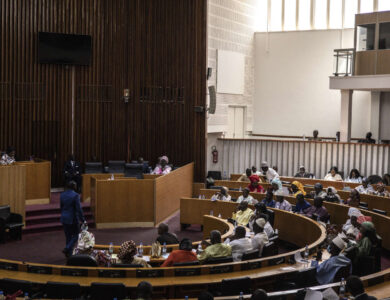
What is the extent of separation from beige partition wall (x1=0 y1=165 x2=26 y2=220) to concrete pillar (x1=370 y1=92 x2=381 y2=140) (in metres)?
13.3

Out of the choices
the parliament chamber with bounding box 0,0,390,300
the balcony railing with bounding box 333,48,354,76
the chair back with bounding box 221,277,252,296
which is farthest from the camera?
the balcony railing with bounding box 333,48,354,76

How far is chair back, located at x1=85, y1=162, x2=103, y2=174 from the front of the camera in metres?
15.7

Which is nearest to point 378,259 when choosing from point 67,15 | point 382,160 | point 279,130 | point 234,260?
point 234,260

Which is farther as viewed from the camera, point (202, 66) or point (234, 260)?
point (202, 66)

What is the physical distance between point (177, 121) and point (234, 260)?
9.87 m

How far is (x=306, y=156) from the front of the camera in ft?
59.6

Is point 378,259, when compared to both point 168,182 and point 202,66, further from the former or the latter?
point 202,66

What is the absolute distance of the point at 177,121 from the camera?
17.5 m

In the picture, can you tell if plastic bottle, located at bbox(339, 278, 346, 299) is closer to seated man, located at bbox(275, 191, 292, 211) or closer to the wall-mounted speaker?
seated man, located at bbox(275, 191, 292, 211)

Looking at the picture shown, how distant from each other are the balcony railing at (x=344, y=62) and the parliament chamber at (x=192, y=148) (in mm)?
84

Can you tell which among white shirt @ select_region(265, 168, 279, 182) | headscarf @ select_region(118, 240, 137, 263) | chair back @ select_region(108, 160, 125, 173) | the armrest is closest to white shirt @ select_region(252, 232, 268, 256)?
headscarf @ select_region(118, 240, 137, 263)

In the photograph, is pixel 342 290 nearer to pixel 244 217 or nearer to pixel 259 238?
pixel 259 238

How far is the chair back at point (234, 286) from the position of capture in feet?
21.1

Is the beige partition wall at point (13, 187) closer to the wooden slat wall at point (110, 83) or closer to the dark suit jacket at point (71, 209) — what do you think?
the dark suit jacket at point (71, 209)
